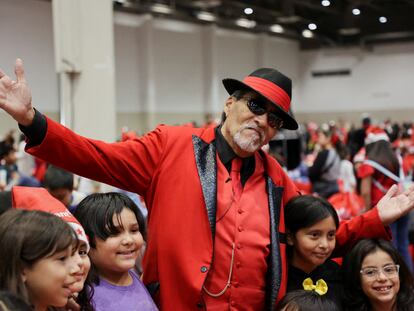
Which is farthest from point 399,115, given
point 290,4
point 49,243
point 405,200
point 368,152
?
point 49,243

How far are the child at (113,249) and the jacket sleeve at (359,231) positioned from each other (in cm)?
95

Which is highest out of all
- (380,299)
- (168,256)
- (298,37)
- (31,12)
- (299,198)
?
(298,37)

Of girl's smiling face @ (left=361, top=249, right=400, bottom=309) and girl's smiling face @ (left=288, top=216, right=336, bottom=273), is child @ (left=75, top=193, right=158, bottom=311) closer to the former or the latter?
girl's smiling face @ (left=288, top=216, right=336, bottom=273)

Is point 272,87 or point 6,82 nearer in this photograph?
point 6,82

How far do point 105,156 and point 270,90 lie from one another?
0.67 metres

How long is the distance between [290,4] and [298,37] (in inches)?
239

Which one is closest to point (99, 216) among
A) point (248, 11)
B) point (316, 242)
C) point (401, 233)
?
point (316, 242)

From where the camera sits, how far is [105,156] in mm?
2131

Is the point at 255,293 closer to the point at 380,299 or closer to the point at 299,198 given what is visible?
the point at 299,198

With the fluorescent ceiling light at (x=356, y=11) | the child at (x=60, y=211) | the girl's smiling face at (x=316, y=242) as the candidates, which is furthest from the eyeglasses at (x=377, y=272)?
the fluorescent ceiling light at (x=356, y=11)

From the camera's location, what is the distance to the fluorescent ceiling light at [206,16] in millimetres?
17594

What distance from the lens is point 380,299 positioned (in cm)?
262

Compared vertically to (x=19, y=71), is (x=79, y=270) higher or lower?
lower

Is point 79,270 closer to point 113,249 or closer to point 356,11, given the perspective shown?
point 113,249
